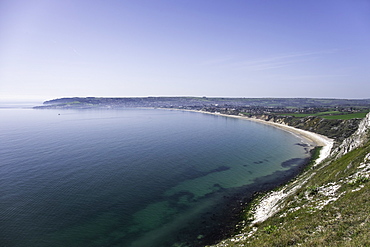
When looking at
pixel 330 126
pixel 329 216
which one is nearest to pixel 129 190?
pixel 329 216

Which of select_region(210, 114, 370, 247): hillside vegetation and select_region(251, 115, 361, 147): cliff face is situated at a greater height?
select_region(210, 114, 370, 247): hillside vegetation

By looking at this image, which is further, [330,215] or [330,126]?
[330,126]

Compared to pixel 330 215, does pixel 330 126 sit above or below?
below

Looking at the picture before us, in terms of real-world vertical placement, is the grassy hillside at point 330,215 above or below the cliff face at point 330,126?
above

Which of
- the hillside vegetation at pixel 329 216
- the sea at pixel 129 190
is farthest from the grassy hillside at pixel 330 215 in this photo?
the sea at pixel 129 190

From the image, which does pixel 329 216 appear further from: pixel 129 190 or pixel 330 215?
pixel 129 190

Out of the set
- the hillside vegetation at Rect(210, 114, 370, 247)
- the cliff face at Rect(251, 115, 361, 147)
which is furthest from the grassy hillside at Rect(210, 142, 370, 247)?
the cliff face at Rect(251, 115, 361, 147)

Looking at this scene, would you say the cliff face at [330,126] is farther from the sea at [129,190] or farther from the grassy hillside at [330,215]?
the grassy hillside at [330,215]

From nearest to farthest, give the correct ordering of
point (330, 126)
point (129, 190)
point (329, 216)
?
point (329, 216), point (129, 190), point (330, 126)

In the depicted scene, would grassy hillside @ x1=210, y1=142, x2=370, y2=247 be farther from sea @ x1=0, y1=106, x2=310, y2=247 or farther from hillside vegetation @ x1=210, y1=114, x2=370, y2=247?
sea @ x1=0, y1=106, x2=310, y2=247
